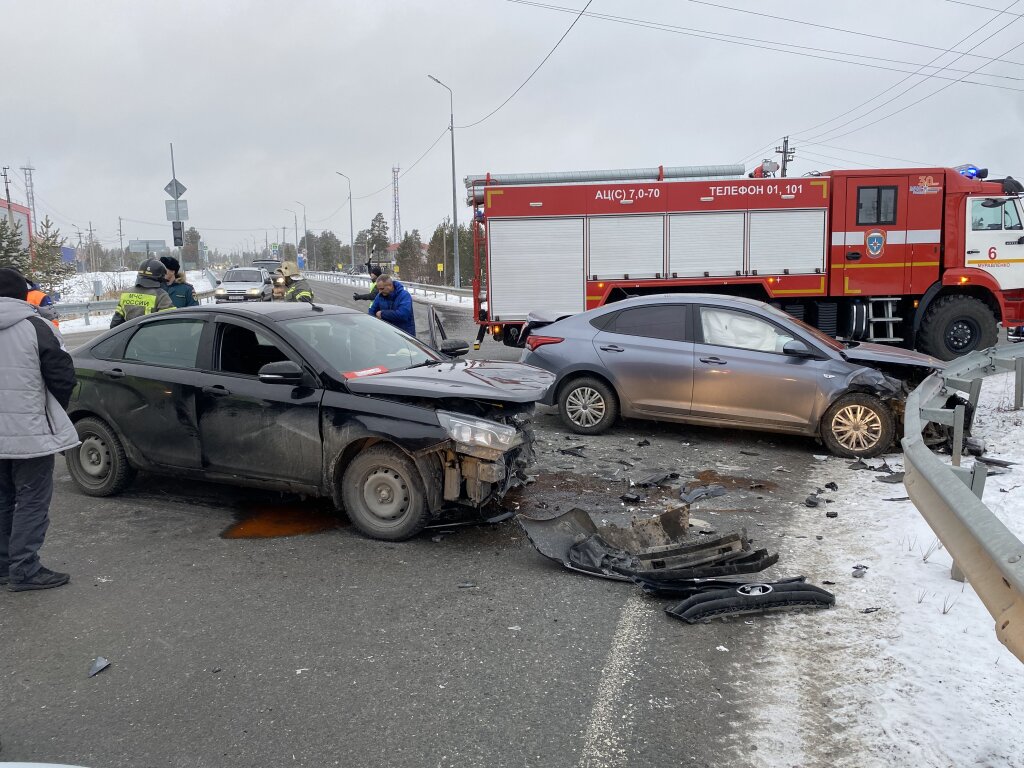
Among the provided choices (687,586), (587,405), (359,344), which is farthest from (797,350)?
(359,344)

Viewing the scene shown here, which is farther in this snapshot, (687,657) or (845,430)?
(845,430)

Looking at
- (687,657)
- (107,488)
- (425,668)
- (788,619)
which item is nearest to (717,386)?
(788,619)


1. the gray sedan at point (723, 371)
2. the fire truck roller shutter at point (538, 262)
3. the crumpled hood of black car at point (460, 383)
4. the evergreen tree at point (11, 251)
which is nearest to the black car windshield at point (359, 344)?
the crumpled hood of black car at point (460, 383)

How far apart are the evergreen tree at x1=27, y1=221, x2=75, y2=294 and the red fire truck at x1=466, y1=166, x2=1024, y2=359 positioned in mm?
31276

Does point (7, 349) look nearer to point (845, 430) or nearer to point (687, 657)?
point (687, 657)

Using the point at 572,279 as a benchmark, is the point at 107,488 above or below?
below

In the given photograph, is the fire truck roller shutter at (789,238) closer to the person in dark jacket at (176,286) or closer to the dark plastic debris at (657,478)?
the dark plastic debris at (657,478)

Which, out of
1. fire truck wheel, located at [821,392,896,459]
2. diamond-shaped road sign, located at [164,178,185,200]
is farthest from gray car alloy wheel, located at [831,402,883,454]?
diamond-shaped road sign, located at [164,178,185,200]

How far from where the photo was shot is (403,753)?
2941 millimetres

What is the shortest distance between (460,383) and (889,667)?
308cm

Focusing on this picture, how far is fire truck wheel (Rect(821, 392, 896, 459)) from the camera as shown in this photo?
7367mm

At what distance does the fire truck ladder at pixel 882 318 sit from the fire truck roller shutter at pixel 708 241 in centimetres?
240

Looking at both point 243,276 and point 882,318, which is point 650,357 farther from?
point 243,276

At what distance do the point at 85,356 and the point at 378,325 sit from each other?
2.41 m
